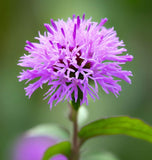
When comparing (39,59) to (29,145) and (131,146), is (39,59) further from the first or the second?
(131,146)

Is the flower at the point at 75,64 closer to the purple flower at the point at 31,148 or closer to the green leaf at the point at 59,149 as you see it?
the green leaf at the point at 59,149

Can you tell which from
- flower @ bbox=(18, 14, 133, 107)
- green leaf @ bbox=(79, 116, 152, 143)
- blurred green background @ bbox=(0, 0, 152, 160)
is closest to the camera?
flower @ bbox=(18, 14, 133, 107)

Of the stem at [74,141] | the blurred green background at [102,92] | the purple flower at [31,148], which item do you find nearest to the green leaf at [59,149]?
the stem at [74,141]

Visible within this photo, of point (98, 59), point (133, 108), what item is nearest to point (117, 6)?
point (133, 108)

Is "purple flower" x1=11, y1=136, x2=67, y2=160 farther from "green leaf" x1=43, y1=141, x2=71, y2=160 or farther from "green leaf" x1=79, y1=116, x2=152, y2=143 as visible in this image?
"green leaf" x1=79, y1=116, x2=152, y2=143

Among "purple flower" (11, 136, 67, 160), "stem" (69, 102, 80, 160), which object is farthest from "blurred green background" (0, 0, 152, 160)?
"stem" (69, 102, 80, 160)

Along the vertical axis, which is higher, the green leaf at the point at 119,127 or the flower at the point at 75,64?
the flower at the point at 75,64
